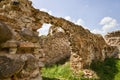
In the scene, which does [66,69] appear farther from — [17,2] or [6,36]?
[6,36]

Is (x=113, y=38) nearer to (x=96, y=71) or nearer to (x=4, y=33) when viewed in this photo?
(x=96, y=71)

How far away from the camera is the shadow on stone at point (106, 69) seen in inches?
418

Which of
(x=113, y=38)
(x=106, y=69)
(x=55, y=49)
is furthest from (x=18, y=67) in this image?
(x=113, y=38)

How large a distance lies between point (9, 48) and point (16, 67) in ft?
0.79

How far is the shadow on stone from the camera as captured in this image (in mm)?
10609

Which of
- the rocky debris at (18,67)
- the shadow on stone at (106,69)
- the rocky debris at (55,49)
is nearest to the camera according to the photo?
the rocky debris at (18,67)

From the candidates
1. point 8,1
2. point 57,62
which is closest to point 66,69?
point 57,62

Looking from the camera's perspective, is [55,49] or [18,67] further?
[55,49]

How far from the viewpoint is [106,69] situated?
11.6 metres

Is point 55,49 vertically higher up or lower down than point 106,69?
higher up

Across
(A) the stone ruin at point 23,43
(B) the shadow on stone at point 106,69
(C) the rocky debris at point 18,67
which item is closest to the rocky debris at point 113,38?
(B) the shadow on stone at point 106,69

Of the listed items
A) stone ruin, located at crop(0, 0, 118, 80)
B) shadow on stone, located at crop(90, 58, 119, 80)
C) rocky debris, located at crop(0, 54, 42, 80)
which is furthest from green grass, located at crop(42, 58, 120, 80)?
rocky debris, located at crop(0, 54, 42, 80)

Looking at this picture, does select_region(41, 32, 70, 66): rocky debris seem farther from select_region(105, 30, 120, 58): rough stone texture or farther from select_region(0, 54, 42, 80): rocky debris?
select_region(0, 54, 42, 80): rocky debris

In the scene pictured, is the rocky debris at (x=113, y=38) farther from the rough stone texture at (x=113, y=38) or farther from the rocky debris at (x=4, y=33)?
the rocky debris at (x=4, y=33)
